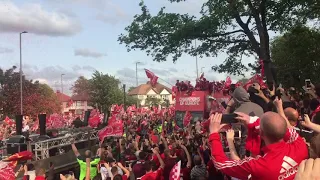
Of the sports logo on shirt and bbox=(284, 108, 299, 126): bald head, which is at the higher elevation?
bbox=(284, 108, 299, 126): bald head

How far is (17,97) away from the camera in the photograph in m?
46.6

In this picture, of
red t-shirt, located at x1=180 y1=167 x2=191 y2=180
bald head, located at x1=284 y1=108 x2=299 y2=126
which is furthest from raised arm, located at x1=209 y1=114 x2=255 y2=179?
red t-shirt, located at x1=180 y1=167 x2=191 y2=180

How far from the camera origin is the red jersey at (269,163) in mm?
3059

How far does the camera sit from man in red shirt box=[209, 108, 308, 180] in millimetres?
3062

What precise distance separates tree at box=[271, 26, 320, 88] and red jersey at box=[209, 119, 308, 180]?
21.4 m

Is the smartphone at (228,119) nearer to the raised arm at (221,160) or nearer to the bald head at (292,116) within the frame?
the raised arm at (221,160)

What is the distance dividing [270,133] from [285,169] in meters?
0.28

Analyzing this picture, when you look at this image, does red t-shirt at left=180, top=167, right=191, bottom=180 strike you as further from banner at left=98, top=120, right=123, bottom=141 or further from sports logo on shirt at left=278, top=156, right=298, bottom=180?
banner at left=98, top=120, right=123, bottom=141

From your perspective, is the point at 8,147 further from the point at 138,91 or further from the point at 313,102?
the point at 138,91

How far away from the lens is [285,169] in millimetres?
3066

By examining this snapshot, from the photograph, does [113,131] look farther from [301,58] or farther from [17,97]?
[17,97]

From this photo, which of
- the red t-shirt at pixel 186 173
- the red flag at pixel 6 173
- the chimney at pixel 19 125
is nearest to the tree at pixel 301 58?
the chimney at pixel 19 125

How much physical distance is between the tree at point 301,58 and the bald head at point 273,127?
70.3 feet

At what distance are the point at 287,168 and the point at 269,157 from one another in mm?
147
